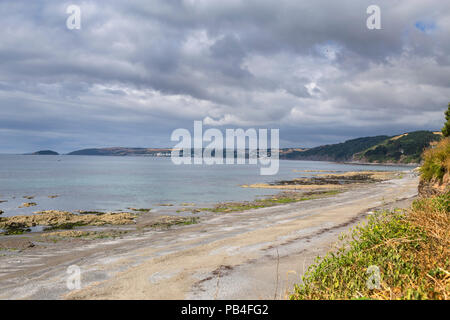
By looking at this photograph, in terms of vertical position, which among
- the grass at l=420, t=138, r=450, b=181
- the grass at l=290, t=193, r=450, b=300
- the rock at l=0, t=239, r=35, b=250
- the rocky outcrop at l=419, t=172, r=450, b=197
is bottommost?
the rock at l=0, t=239, r=35, b=250

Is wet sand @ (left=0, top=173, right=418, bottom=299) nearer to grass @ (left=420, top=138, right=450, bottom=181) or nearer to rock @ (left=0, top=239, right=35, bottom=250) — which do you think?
rock @ (left=0, top=239, right=35, bottom=250)

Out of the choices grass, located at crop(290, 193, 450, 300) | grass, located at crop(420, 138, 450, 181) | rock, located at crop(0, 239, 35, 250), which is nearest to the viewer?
grass, located at crop(290, 193, 450, 300)

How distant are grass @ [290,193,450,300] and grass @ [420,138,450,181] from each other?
8.91 meters

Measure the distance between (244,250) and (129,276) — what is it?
16.7 ft

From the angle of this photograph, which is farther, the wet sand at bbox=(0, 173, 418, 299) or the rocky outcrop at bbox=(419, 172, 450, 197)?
the rocky outcrop at bbox=(419, 172, 450, 197)

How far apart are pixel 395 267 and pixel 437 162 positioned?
13383 millimetres

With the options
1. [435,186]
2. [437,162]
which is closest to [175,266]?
[435,186]

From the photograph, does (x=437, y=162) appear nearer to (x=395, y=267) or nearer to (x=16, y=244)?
(x=395, y=267)

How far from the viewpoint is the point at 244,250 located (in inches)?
508

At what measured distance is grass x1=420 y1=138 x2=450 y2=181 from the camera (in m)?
16.0

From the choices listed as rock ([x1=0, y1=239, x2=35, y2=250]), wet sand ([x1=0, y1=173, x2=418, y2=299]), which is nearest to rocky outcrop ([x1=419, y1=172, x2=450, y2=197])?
wet sand ([x1=0, y1=173, x2=418, y2=299])

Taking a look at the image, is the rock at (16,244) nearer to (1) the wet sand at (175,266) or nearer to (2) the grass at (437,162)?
(1) the wet sand at (175,266)

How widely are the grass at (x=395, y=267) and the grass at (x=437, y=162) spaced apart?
29.2 feet
